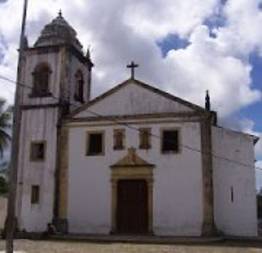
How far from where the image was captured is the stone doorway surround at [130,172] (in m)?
24.2

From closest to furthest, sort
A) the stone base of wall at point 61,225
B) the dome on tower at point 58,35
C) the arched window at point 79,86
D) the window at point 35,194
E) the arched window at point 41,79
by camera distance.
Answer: the stone base of wall at point 61,225 < the window at point 35,194 < the arched window at point 41,79 < the dome on tower at point 58,35 < the arched window at point 79,86

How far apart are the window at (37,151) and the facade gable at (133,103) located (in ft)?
7.39

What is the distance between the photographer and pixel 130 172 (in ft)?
80.5

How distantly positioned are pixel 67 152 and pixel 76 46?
253 inches

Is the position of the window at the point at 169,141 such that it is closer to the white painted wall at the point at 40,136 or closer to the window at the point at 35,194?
the white painted wall at the point at 40,136

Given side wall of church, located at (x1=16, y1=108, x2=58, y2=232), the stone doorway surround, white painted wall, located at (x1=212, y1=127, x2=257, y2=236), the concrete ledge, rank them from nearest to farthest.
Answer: the concrete ledge → white painted wall, located at (x1=212, y1=127, x2=257, y2=236) → the stone doorway surround → side wall of church, located at (x1=16, y1=108, x2=58, y2=232)

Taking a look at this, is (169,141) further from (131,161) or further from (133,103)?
(133,103)

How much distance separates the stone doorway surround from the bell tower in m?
2.93

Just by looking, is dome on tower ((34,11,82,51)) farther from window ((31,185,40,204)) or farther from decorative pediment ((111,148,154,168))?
window ((31,185,40,204))

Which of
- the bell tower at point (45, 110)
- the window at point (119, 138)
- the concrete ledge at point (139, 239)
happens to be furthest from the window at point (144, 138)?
the concrete ledge at point (139, 239)

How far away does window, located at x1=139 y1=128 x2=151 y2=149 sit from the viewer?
2469 centimetres

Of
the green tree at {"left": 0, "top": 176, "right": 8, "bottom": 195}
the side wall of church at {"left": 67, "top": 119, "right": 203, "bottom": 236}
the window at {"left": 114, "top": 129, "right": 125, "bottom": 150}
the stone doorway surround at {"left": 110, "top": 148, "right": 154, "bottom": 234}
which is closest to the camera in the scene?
the side wall of church at {"left": 67, "top": 119, "right": 203, "bottom": 236}

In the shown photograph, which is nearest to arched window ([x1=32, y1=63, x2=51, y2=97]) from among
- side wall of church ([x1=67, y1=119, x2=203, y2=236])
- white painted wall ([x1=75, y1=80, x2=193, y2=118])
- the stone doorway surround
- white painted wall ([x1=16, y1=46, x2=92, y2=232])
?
white painted wall ([x1=16, y1=46, x2=92, y2=232])

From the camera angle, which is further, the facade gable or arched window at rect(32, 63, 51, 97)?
arched window at rect(32, 63, 51, 97)
